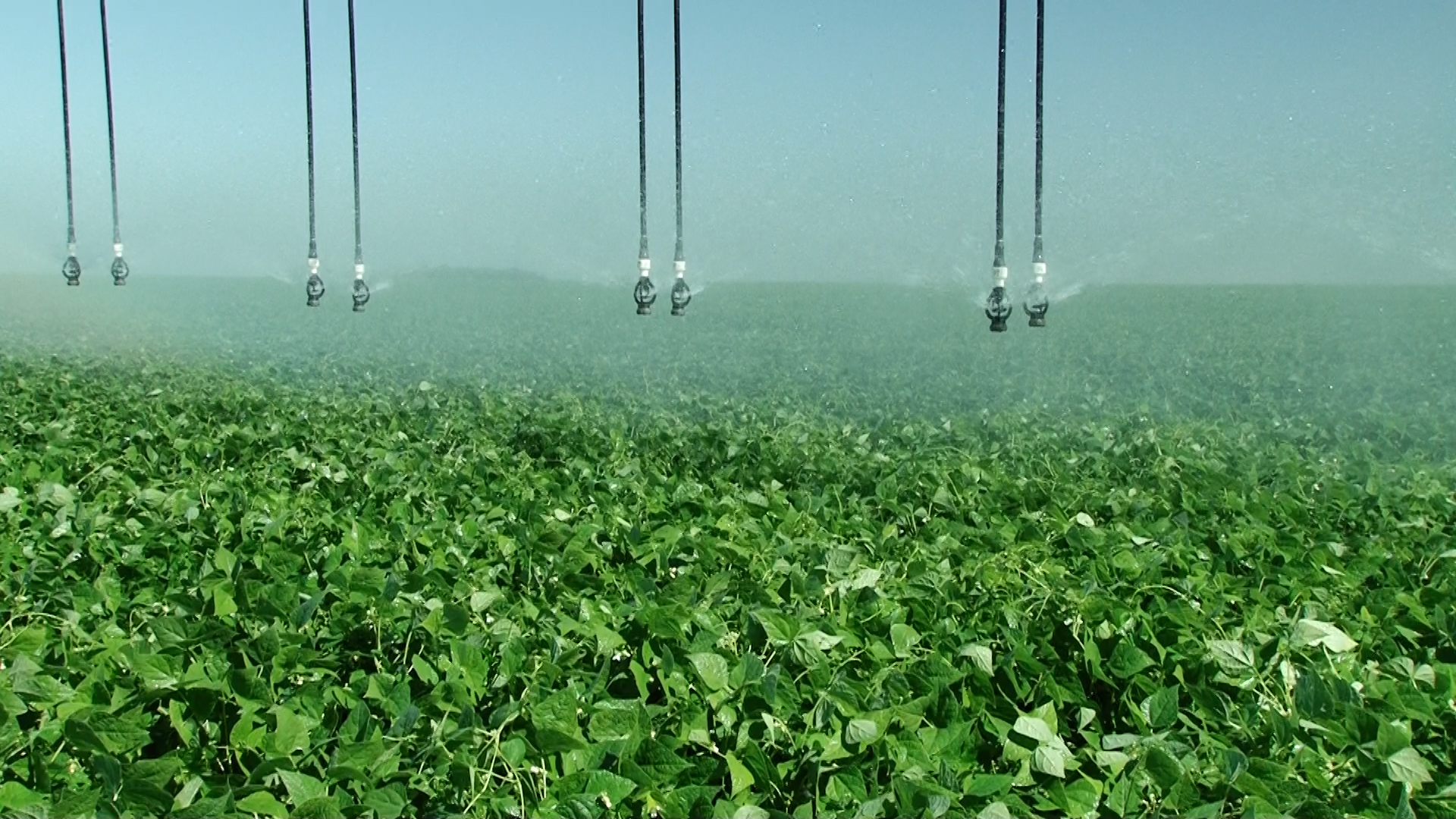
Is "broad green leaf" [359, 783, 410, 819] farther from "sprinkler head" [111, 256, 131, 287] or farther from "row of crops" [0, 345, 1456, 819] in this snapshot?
"sprinkler head" [111, 256, 131, 287]

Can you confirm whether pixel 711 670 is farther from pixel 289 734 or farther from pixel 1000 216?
pixel 1000 216

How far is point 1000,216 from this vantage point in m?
8.67

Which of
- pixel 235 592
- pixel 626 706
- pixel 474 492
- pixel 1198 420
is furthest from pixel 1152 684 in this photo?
pixel 1198 420

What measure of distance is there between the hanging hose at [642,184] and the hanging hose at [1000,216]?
2.59 m

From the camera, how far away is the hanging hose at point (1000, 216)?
28.4 feet

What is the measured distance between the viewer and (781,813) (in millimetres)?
2295

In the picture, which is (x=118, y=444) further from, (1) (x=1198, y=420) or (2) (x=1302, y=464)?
(1) (x=1198, y=420)

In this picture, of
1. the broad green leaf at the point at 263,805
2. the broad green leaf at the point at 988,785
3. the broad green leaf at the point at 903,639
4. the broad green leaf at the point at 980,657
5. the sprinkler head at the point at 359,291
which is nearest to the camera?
the broad green leaf at the point at 263,805

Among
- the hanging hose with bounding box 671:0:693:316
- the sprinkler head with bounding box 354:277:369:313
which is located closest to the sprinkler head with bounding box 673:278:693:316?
the hanging hose with bounding box 671:0:693:316

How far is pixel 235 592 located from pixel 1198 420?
7.61m

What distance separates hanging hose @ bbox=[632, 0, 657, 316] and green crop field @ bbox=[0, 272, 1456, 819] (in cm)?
193

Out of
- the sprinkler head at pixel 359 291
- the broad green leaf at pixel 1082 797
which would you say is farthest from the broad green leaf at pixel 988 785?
the sprinkler head at pixel 359 291

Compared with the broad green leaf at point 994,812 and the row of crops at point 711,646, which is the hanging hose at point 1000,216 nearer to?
the row of crops at point 711,646

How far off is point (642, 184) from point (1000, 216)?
2.96 meters
